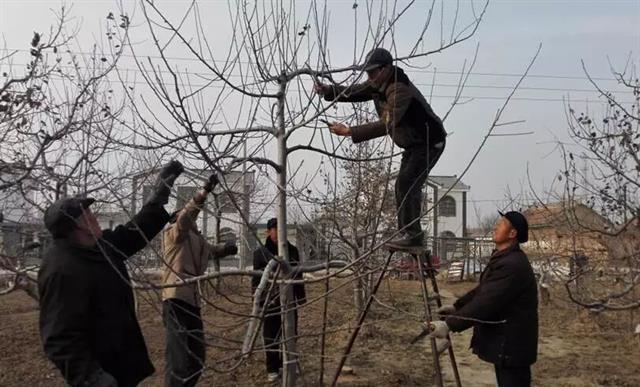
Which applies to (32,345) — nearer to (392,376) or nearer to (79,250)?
(392,376)

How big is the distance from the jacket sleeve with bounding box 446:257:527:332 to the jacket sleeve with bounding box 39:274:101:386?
2.16 meters

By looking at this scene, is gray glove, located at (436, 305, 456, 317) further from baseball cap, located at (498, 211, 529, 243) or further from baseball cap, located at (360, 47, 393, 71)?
baseball cap, located at (360, 47, 393, 71)

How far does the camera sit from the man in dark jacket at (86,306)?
10.5 ft

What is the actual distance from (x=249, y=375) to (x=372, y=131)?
13.2 ft

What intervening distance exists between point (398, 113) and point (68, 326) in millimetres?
2067

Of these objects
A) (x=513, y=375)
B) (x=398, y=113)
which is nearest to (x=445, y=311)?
(x=513, y=375)

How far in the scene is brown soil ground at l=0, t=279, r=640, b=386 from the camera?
682cm

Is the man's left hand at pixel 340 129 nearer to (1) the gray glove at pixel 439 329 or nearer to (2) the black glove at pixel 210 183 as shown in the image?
(2) the black glove at pixel 210 183

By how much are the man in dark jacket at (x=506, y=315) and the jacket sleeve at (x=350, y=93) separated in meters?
1.36

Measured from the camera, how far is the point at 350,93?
3.76 meters

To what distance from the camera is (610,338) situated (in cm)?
1002

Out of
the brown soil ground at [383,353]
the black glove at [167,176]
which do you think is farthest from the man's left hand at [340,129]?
the brown soil ground at [383,353]

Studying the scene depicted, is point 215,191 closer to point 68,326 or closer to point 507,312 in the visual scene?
point 68,326

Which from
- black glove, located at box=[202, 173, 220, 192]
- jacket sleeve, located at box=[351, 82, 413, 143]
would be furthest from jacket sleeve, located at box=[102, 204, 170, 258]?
jacket sleeve, located at box=[351, 82, 413, 143]
